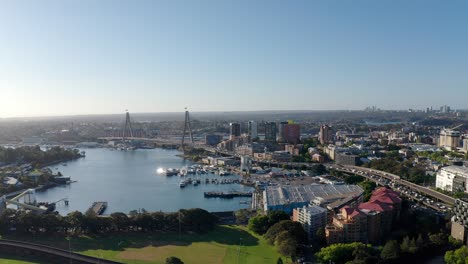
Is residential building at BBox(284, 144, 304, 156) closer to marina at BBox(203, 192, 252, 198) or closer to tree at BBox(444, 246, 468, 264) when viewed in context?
marina at BBox(203, 192, 252, 198)

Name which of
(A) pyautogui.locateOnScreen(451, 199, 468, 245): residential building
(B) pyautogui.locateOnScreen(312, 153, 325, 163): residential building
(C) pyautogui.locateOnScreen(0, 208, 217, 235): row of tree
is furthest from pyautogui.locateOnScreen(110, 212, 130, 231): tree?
(B) pyautogui.locateOnScreen(312, 153, 325, 163): residential building

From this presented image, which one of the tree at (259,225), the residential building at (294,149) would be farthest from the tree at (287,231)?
the residential building at (294,149)

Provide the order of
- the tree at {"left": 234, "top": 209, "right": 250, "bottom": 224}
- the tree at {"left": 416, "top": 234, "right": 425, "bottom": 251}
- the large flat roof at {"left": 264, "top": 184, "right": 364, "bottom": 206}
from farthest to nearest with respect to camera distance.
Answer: the large flat roof at {"left": 264, "top": 184, "right": 364, "bottom": 206}, the tree at {"left": 234, "top": 209, "right": 250, "bottom": 224}, the tree at {"left": 416, "top": 234, "right": 425, "bottom": 251}

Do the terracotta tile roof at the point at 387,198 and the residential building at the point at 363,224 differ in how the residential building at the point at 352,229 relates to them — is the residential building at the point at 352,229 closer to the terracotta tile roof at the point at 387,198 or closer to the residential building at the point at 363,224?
the residential building at the point at 363,224

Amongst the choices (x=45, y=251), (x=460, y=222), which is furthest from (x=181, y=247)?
(x=460, y=222)

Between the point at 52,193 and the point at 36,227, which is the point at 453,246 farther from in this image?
the point at 52,193

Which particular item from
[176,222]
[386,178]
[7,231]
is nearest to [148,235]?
[176,222]

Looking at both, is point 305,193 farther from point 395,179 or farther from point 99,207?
point 99,207
